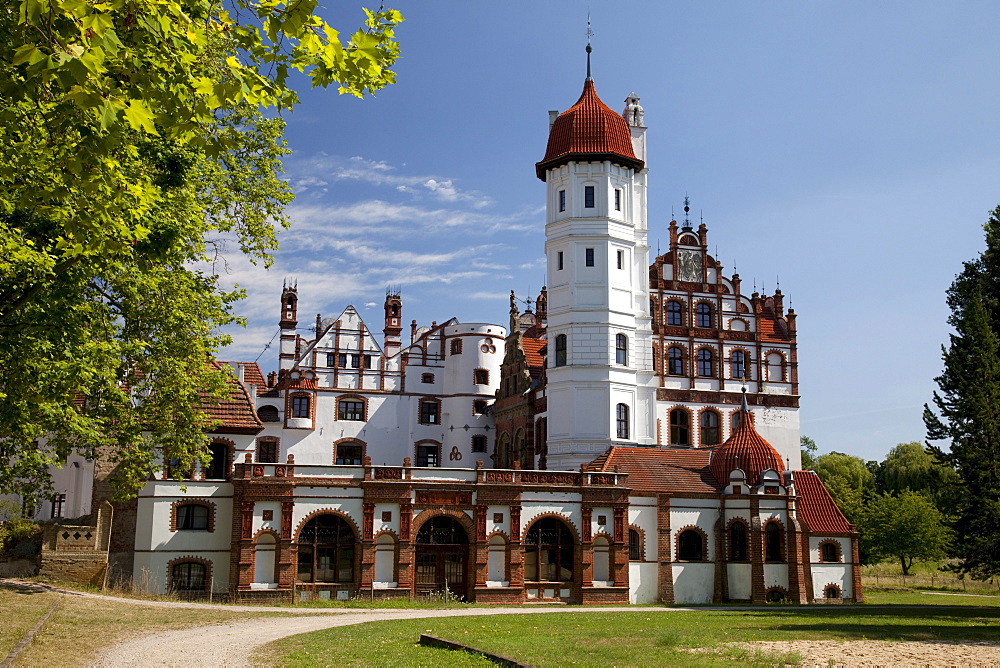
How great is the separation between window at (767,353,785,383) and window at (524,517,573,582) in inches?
748

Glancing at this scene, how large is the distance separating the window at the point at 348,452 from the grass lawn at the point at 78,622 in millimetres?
27740

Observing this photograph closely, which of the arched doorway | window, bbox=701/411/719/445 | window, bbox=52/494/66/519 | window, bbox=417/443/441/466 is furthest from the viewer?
window, bbox=417/443/441/466

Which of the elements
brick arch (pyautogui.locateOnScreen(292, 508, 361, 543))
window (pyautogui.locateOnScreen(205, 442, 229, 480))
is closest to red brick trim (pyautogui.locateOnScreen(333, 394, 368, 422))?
window (pyautogui.locateOnScreen(205, 442, 229, 480))

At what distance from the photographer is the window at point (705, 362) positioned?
51812 millimetres

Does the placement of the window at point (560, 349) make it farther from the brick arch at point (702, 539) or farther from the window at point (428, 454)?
the window at point (428, 454)

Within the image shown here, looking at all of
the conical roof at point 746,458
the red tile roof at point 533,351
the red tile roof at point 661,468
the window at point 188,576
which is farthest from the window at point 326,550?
the red tile roof at point 533,351

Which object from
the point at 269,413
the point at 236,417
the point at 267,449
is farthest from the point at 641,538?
the point at 269,413

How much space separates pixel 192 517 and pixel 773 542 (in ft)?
82.2

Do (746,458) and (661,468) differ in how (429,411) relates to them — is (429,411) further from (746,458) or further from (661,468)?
(746,458)

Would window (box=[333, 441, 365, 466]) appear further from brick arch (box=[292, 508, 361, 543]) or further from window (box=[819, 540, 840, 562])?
window (box=[819, 540, 840, 562])

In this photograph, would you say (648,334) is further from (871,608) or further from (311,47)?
(311,47)

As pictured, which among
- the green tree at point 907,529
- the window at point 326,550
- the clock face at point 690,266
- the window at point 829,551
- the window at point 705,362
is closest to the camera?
the window at point 326,550

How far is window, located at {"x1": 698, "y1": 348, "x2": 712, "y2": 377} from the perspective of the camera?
51.8 m

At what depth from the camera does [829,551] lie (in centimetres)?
4406
